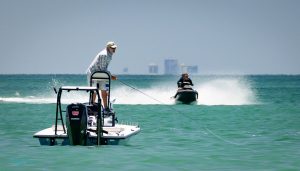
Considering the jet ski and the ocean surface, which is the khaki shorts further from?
the jet ski

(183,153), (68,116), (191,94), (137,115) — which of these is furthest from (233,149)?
(191,94)

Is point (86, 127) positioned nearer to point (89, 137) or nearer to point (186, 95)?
point (89, 137)

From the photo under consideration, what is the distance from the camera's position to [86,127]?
710 inches

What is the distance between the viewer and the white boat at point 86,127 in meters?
17.8

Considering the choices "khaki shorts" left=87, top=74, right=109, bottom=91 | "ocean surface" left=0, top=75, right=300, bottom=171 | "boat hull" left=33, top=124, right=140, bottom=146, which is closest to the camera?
"ocean surface" left=0, top=75, right=300, bottom=171

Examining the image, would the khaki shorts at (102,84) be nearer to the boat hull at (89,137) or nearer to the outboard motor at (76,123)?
the boat hull at (89,137)

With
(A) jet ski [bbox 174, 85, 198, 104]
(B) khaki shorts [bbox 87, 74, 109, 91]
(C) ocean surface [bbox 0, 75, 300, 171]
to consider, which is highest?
(A) jet ski [bbox 174, 85, 198, 104]

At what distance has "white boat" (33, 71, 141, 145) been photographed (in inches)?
702

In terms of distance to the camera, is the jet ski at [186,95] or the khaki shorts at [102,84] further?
the jet ski at [186,95]

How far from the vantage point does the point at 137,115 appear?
36719 mm

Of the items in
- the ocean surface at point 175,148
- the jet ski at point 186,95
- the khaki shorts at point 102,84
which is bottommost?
the ocean surface at point 175,148

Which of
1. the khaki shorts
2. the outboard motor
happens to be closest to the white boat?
the outboard motor

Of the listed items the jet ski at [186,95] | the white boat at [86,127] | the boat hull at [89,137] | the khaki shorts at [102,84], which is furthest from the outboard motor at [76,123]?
the jet ski at [186,95]

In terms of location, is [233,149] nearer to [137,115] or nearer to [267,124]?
[267,124]
